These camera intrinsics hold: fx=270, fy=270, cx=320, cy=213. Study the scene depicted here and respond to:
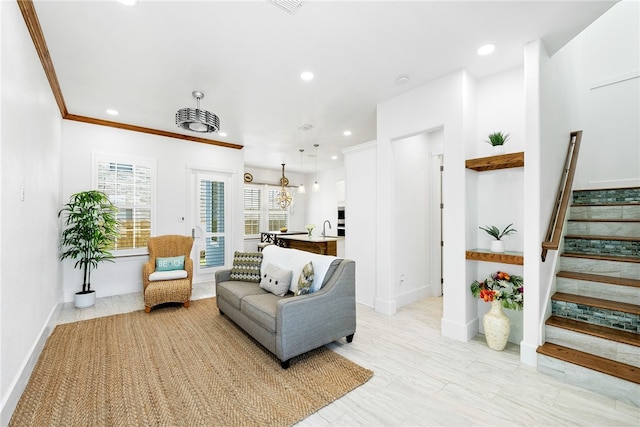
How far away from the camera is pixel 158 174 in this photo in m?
5.02

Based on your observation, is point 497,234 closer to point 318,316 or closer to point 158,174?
point 318,316

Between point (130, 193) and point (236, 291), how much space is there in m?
3.09

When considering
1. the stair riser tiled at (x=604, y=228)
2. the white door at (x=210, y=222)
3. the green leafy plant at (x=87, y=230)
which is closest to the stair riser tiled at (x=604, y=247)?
the stair riser tiled at (x=604, y=228)

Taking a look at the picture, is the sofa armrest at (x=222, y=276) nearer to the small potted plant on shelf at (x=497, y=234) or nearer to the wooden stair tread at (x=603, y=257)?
the small potted plant on shelf at (x=497, y=234)

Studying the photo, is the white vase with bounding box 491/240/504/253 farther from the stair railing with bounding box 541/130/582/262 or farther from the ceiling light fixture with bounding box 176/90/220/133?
the ceiling light fixture with bounding box 176/90/220/133

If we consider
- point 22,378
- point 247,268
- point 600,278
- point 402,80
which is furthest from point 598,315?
point 22,378

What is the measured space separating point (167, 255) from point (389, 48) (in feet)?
14.2

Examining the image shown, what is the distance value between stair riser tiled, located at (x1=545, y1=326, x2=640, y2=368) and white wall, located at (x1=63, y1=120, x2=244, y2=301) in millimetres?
5236

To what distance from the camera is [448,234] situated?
3.07m

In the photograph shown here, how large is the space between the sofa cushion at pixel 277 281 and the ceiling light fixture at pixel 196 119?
1906 mm

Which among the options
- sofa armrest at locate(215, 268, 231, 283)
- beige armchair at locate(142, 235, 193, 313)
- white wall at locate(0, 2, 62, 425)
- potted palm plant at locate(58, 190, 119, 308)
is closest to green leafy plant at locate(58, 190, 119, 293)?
potted palm plant at locate(58, 190, 119, 308)

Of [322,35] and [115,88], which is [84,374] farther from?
[322,35]

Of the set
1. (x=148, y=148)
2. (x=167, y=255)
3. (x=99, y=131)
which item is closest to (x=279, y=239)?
(x=167, y=255)

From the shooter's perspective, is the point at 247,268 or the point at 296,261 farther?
the point at 247,268
